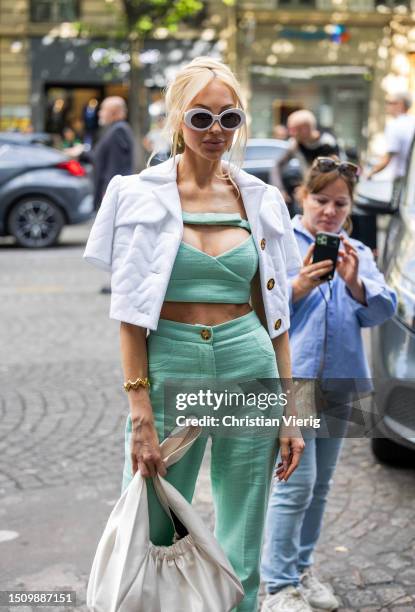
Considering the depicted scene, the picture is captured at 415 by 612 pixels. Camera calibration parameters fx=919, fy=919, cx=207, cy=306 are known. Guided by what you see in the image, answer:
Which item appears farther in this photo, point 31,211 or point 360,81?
point 360,81

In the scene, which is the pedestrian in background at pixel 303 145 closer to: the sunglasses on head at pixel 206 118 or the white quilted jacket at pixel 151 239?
the white quilted jacket at pixel 151 239

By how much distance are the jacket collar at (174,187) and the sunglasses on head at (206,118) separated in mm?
162

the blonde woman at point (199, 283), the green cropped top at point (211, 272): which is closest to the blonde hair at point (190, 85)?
the blonde woman at point (199, 283)

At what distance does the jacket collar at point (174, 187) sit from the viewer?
97.9 inches

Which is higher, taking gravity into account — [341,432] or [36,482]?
[341,432]

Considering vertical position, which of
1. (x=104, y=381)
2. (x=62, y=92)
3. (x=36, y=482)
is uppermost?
(x=36, y=482)

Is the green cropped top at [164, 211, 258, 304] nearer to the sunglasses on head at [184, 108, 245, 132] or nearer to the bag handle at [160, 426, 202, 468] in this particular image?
the sunglasses on head at [184, 108, 245, 132]

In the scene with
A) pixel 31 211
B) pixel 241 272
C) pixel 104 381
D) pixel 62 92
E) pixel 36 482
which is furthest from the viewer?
pixel 62 92

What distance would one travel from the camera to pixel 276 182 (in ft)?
30.3

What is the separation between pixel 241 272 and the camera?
2.52m

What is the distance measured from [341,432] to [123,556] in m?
1.20

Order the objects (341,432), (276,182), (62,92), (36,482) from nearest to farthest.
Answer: (341,432) → (36,482) → (276,182) → (62,92)

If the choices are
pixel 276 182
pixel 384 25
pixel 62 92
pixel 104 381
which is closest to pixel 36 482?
pixel 104 381

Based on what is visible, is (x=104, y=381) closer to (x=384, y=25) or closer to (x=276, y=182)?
(x=276, y=182)
